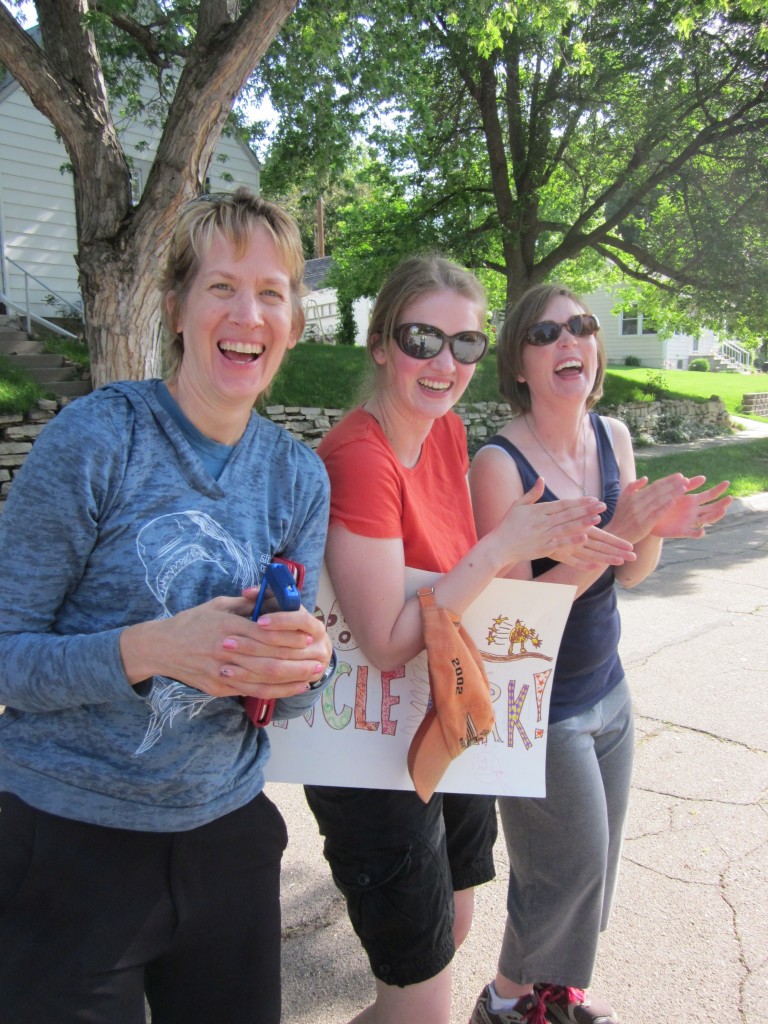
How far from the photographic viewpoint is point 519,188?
15055mm

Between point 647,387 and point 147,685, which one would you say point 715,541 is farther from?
point 647,387

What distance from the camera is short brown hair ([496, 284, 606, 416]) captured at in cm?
228

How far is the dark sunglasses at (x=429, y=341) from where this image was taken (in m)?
1.94

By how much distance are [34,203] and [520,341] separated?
14.0 metres

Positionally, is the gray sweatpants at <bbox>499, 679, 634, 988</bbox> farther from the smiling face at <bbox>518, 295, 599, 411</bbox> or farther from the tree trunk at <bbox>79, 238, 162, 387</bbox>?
the tree trunk at <bbox>79, 238, 162, 387</bbox>

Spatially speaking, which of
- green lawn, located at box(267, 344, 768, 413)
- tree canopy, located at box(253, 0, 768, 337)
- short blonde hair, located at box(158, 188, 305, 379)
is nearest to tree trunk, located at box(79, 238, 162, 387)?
green lawn, located at box(267, 344, 768, 413)

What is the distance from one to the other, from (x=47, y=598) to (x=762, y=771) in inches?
139

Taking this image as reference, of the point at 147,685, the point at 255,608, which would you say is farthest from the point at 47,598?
the point at 255,608

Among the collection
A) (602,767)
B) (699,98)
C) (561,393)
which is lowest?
(602,767)

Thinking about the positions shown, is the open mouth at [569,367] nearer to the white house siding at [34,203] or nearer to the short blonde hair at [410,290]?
the short blonde hair at [410,290]

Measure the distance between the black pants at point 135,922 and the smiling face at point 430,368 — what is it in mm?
982

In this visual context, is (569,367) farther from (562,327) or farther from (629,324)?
(629,324)

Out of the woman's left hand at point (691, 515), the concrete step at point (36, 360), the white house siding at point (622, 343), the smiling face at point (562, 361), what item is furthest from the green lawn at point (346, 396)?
the white house siding at point (622, 343)

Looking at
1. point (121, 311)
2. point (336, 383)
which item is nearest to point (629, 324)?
point (336, 383)
